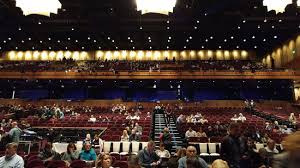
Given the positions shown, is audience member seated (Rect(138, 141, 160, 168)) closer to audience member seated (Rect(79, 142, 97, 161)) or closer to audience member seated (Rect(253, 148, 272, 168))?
audience member seated (Rect(79, 142, 97, 161))

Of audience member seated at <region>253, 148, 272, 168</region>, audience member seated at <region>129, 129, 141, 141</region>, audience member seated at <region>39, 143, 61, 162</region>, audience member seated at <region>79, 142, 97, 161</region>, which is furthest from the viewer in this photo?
audience member seated at <region>129, 129, 141, 141</region>

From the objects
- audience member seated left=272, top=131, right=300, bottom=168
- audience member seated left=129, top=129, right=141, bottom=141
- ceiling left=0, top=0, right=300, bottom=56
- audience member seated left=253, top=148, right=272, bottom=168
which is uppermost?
ceiling left=0, top=0, right=300, bottom=56

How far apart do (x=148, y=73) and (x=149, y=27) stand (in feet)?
11.6

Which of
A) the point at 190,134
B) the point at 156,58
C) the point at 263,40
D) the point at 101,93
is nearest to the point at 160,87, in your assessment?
the point at 156,58

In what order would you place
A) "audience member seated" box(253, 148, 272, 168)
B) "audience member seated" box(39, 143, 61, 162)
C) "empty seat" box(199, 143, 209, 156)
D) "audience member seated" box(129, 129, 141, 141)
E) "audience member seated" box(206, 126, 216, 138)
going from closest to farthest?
"audience member seated" box(253, 148, 272, 168) → "audience member seated" box(39, 143, 61, 162) → "empty seat" box(199, 143, 209, 156) → "audience member seated" box(129, 129, 141, 141) → "audience member seated" box(206, 126, 216, 138)

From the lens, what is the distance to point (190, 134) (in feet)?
29.4

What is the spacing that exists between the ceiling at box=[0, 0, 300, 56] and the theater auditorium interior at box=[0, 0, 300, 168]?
69 millimetres

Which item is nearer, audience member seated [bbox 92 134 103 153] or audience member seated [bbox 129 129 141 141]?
audience member seated [bbox 92 134 103 153]

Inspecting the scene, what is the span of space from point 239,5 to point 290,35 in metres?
7.07

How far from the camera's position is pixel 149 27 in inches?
735

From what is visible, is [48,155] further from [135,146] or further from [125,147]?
[135,146]

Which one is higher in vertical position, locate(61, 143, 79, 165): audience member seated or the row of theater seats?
locate(61, 143, 79, 165): audience member seated

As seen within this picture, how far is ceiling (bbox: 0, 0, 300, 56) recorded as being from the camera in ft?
50.2

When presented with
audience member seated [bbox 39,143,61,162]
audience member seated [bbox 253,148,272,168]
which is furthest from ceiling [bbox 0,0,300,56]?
audience member seated [bbox 253,148,272,168]
